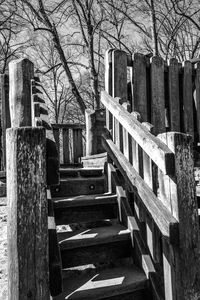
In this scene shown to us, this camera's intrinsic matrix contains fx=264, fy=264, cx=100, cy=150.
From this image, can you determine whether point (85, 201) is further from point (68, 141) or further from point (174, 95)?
point (68, 141)

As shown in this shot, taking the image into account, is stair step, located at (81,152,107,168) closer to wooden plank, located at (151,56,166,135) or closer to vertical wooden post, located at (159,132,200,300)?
wooden plank, located at (151,56,166,135)

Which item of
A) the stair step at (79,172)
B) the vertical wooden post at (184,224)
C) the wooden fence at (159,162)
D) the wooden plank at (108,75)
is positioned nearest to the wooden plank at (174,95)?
the wooden fence at (159,162)

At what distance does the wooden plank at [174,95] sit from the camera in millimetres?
3832

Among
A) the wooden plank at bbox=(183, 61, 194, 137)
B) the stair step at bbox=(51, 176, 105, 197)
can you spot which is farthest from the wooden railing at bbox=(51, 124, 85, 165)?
the wooden plank at bbox=(183, 61, 194, 137)

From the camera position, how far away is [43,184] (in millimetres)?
1582

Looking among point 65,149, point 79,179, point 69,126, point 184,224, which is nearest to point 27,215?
point 184,224

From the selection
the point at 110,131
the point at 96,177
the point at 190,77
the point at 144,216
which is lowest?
the point at 144,216

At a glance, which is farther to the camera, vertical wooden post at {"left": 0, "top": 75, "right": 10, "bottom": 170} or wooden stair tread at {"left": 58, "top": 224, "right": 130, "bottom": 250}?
vertical wooden post at {"left": 0, "top": 75, "right": 10, "bottom": 170}

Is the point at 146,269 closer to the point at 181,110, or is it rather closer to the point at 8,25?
the point at 181,110

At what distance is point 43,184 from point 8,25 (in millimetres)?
14559

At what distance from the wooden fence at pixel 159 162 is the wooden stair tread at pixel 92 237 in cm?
13

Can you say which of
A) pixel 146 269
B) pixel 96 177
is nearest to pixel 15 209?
pixel 146 269

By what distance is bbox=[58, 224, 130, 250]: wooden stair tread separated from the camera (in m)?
2.28

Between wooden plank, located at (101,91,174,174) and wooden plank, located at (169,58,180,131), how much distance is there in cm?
125
